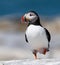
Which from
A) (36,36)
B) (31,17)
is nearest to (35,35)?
(36,36)

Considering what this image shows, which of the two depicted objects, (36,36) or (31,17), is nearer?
(36,36)

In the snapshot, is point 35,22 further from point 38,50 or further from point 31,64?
point 31,64

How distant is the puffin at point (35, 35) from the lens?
8.41 m

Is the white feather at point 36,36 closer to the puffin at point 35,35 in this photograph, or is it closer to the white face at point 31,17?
the puffin at point 35,35

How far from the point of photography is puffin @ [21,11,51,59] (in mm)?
8406

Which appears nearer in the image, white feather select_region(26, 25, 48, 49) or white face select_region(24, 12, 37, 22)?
white feather select_region(26, 25, 48, 49)

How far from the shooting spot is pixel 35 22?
8719 millimetres

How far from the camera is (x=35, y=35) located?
8.39 m

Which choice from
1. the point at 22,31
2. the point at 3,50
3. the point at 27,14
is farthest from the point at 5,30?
the point at 27,14

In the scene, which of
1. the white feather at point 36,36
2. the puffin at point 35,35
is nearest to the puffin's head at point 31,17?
the puffin at point 35,35

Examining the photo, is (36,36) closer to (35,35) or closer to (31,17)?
(35,35)

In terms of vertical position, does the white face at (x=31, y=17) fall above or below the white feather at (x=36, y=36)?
above

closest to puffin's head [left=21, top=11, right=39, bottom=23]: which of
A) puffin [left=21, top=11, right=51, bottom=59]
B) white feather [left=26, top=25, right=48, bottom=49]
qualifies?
puffin [left=21, top=11, right=51, bottom=59]

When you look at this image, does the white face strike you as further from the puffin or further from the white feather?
the white feather
